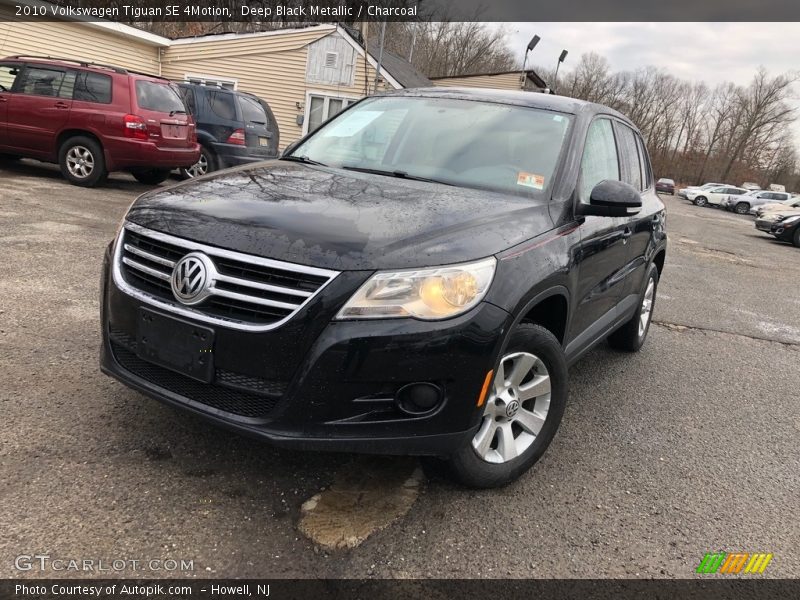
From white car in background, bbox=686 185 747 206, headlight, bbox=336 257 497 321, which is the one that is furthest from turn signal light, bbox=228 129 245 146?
white car in background, bbox=686 185 747 206

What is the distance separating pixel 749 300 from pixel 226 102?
9047mm

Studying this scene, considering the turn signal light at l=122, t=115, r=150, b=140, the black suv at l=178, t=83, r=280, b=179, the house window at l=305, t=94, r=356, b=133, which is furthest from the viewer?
the house window at l=305, t=94, r=356, b=133

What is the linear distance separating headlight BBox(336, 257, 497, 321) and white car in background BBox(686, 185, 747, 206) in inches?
1812

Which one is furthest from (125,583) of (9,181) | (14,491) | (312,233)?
(9,181)

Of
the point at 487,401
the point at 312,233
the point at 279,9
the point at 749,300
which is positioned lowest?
the point at 749,300

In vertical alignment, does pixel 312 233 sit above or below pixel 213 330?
above

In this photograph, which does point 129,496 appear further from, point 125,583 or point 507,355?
point 507,355

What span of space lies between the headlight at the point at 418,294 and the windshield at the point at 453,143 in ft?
3.13

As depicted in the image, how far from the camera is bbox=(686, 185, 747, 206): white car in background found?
42094 mm

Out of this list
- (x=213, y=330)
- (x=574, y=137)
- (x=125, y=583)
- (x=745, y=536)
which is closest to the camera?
(x=125, y=583)

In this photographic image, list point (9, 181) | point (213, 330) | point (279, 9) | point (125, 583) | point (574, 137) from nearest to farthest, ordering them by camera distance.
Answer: point (125, 583) → point (213, 330) → point (574, 137) → point (9, 181) → point (279, 9)

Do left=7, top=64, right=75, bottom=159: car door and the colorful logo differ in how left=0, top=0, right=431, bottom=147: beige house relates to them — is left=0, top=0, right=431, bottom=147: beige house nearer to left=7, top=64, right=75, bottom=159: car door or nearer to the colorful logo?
left=7, top=64, right=75, bottom=159: car door

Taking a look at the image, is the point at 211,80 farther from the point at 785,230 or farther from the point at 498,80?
the point at 785,230

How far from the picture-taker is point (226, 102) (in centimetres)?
1080
